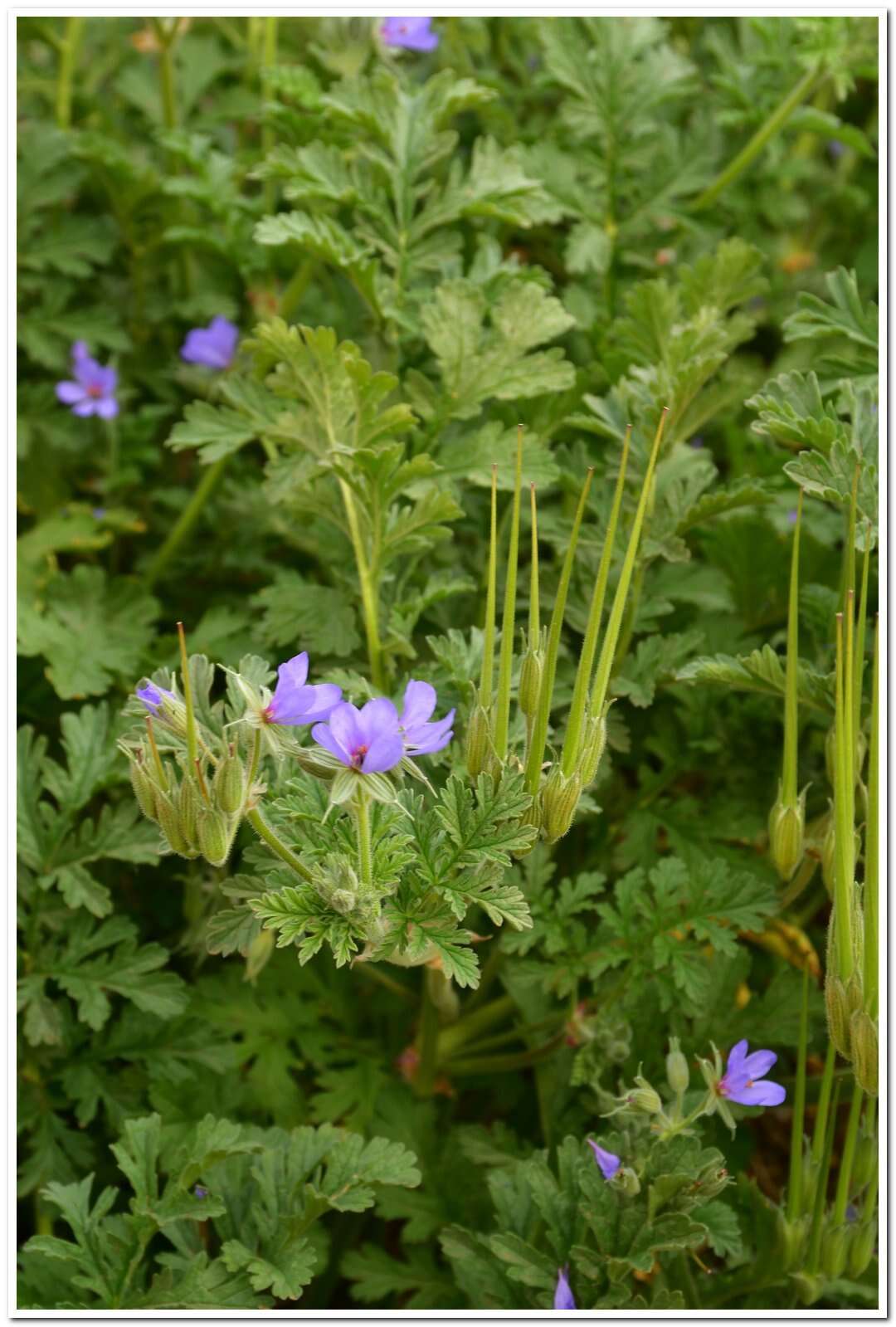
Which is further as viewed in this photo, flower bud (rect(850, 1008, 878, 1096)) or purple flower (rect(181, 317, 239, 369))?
purple flower (rect(181, 317, 239, 369))

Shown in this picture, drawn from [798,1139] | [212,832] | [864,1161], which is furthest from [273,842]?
[864,1161]

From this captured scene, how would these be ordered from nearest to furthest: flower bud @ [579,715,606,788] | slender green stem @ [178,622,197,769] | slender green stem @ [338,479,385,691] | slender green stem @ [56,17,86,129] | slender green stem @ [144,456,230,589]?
slender green stem @ [178,622,197,769] < flower bud @ [579,715,606,788] < slender green stem @ [338,479,385,691] < slender green stem @ [144,456,230,589] < slender green stem @ [56,17,86,129]

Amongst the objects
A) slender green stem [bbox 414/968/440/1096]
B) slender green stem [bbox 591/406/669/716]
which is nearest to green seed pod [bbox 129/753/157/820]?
slender green stem [bbox 591/406/669/716]

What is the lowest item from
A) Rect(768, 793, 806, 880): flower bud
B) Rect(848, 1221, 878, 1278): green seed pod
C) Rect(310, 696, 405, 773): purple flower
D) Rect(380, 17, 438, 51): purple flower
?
Rect(848, 1221, 878, 1278): green seed pod

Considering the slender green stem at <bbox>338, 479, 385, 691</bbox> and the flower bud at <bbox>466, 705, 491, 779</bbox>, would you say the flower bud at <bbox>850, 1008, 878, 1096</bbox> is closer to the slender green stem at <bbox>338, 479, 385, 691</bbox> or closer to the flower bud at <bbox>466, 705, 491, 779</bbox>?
the flower bud at <bbox>466, 705, 491, 779</bbox>

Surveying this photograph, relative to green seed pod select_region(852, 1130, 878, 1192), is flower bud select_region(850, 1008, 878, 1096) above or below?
above

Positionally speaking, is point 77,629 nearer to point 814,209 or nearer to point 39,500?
point 39,500

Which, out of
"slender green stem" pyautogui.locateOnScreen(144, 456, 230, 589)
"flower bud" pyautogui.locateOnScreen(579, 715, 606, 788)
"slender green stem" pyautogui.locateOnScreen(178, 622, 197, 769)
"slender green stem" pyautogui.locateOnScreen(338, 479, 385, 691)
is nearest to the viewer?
"slender green stem" pyautogui.locateOnScreen(178, 622, 197, 769)

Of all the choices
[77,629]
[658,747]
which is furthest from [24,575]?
[658,747]
